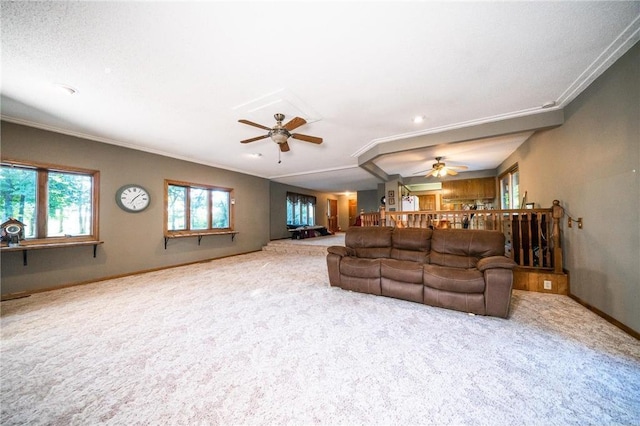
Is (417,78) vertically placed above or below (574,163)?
above

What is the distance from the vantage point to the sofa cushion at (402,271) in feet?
9.67

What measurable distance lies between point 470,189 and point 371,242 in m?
5.78

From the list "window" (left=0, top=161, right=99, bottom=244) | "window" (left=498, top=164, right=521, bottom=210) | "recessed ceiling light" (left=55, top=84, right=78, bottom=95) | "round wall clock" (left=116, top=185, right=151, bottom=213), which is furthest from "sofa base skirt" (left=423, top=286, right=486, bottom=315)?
"window" (left=0, top=161, right=99, bottom=244)

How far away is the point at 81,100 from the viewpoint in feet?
9.65

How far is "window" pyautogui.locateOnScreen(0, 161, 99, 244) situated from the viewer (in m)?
3.49

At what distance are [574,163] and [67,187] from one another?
792 cm

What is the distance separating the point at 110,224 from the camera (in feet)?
14.5

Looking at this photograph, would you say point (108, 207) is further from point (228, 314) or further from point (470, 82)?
point (470, 82)

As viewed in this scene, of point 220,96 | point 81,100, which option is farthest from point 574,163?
point 81,100

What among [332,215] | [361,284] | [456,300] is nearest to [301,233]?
[332,215]

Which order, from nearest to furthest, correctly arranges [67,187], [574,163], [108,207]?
1. [574,163]
2. [67,187]
3. [108,207]

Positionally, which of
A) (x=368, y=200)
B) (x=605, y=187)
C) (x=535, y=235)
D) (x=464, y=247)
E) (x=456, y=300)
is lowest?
(x=456, y=300)

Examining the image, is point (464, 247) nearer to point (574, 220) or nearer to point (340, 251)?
point (574, 220)

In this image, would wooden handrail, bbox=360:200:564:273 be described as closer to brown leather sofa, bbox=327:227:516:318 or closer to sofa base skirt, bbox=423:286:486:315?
brown leather sofa, bbox=327:227:516:318
